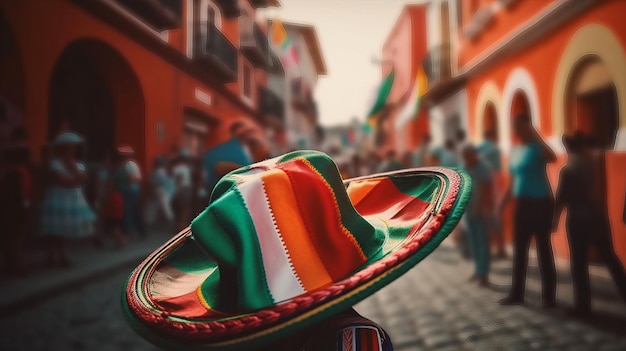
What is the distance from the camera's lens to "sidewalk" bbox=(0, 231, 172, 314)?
4703 mm

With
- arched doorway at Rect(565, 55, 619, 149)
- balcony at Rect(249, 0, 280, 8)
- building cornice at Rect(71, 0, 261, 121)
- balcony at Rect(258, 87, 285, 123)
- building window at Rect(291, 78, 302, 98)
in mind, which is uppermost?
balcony at Rect(249, 0, 280, 8)

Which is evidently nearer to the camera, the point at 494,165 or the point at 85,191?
the point at 494,165

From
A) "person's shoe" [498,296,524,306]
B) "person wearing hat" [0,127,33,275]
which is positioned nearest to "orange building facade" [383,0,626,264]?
"person's shoe" [498,296,524,306]

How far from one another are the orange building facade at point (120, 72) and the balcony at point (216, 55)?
29 millimetres

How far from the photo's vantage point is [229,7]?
54.0 feet

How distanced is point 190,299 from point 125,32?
9.31 m

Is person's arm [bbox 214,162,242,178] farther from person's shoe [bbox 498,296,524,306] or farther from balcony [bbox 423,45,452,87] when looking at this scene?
balcony [bbox 423,45,452,87]

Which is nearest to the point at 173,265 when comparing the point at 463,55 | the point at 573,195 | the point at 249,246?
the point at 249,246

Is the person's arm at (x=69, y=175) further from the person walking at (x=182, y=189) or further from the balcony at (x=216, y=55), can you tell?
the balcony at (x=216, y=55)

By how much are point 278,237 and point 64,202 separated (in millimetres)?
5813

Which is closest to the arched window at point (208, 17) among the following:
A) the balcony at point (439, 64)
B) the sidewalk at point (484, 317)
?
the balcony at point (439, 64)

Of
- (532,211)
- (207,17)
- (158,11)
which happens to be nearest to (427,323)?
(532,211)

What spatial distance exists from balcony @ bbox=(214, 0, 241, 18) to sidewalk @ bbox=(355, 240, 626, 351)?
12869mm

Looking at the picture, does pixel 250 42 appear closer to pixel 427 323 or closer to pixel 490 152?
pixel 490 152
